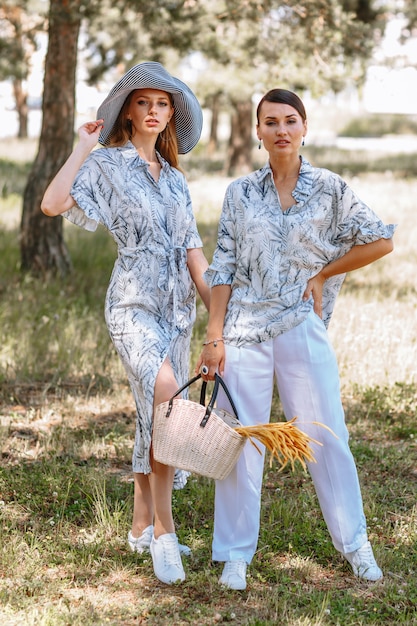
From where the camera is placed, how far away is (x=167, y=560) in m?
4.14

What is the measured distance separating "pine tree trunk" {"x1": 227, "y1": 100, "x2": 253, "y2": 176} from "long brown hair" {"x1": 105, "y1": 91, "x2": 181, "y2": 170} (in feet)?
61.7

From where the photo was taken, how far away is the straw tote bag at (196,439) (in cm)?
389

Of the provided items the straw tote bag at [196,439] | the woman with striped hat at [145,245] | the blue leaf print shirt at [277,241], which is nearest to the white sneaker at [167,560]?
the woman with striped hat at [145,245]

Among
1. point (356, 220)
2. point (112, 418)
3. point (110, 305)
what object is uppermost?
point (356, 220)

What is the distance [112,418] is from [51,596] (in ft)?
8.44

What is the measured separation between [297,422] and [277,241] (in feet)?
2.60

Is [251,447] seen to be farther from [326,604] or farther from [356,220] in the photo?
[356,220]

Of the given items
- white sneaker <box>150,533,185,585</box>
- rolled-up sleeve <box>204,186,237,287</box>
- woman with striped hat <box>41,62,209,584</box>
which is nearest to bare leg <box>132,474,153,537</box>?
woman with striped hat <box>41,62,209,584</box>

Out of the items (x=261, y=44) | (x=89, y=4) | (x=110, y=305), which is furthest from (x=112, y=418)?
(x=261, y=44)

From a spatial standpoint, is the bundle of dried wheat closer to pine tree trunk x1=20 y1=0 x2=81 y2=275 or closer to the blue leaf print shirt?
the blue leaf print shirt

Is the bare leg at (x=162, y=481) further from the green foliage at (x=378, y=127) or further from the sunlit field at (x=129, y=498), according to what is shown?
the green foliage at (x=378, y=127)

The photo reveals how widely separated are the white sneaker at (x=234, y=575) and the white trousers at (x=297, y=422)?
0.03 meters

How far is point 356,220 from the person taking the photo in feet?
13.4

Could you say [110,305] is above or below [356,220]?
below
